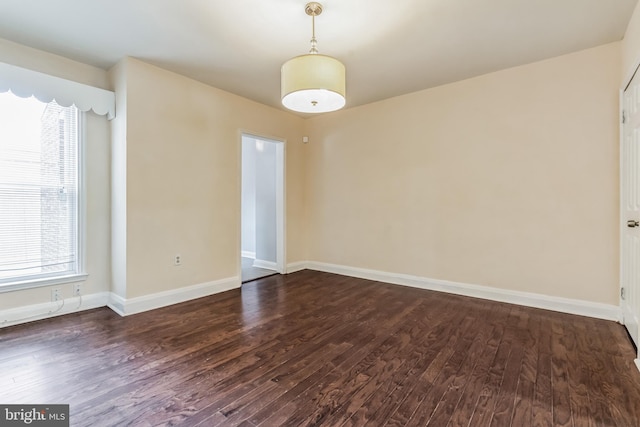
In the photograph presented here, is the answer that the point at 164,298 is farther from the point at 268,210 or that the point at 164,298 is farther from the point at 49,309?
the point at 268,210

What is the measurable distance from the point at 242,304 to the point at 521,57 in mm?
3936

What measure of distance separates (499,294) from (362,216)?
6.57 feet

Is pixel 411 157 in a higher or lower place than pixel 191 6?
lower

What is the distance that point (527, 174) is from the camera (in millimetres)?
3195

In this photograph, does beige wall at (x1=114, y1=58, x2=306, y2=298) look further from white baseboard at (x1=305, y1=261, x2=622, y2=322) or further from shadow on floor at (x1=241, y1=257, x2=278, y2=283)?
white baseboard at (x1=305, y1=261, x2=622, y2=322)

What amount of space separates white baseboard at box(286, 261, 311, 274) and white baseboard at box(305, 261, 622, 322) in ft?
2.17

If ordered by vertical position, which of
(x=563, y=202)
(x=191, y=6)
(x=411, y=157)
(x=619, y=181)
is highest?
(x=191, y=6)

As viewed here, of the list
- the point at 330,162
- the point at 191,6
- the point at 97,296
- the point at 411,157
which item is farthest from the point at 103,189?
the point at 411,157

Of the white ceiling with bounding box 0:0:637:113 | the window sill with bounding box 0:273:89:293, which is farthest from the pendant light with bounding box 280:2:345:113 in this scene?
the window sill with bounding box 0:273:89:293

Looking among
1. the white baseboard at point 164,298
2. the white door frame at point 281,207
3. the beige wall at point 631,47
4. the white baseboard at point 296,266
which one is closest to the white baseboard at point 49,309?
the white baseboard at point 164,298

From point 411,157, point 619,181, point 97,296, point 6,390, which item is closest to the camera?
point 6,390

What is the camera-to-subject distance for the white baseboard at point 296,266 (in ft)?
16.1

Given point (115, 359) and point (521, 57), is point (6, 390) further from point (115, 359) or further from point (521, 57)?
point (521, 57)

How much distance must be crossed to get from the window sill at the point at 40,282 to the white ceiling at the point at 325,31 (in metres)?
2.21
